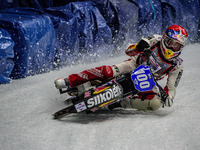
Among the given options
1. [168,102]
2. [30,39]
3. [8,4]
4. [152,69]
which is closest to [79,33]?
[30,39]

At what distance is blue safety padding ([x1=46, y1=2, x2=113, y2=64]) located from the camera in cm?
625

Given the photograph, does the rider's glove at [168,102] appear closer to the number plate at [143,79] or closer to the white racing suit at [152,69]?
the white racing suit at [152,69]

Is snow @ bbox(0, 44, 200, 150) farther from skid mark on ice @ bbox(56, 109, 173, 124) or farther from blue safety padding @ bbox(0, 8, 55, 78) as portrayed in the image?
blue safety padding @ bbox(0, 8, 55, 78)

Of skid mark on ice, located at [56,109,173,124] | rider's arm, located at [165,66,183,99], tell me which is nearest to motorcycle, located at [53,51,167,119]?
skid mark on ice, located at [56,109,173,124]

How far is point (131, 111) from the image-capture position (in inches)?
157

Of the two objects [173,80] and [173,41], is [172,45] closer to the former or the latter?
[173,41]

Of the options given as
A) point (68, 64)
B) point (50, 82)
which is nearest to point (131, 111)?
point (50, 82)

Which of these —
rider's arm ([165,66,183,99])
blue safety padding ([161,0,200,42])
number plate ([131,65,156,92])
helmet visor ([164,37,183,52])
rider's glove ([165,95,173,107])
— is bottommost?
blue safety padding ([161,0,200,42])

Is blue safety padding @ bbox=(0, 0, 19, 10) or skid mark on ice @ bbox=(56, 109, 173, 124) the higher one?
blue safety padding @ bbox=(0, 0, 19, 10)

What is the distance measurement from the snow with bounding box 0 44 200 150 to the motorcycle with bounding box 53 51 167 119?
0.65 feet

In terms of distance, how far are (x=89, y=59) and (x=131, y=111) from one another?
3241 mm

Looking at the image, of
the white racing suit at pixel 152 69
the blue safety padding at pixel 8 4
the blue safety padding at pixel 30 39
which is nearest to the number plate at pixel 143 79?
the white racing suit at pixel 152 69

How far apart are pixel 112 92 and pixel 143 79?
1.47 feet

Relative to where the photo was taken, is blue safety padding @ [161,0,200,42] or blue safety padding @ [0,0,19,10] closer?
blue safety padding @ [0,0,19,10]
